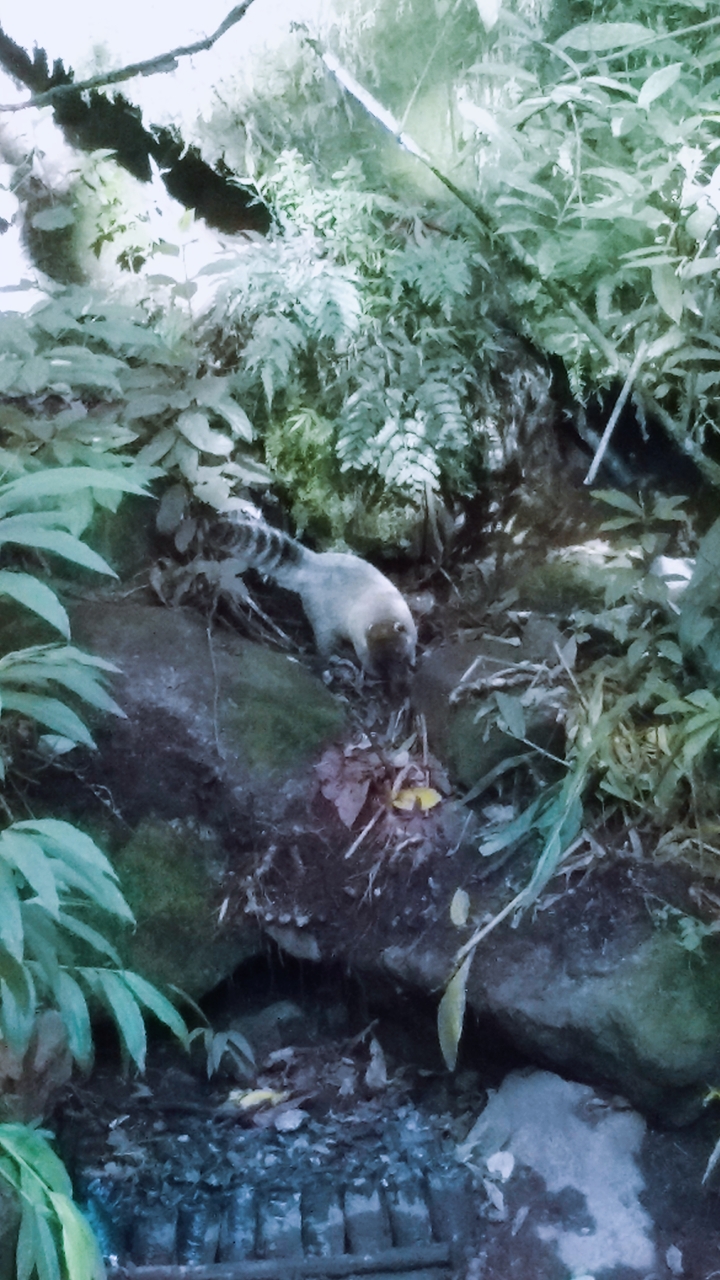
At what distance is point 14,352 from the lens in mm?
3053

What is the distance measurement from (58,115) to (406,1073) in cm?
387

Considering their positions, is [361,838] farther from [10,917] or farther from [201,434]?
[201,434]

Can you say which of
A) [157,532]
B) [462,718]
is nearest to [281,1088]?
[462,718]

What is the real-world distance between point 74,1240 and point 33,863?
773mm

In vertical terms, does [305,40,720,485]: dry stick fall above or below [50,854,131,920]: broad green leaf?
above

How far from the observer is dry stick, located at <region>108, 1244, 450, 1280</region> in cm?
224

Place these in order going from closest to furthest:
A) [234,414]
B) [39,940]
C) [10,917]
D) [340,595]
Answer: [10,917]
[39,940]
[234,414]
[340,595]

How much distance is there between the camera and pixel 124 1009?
2.26 m

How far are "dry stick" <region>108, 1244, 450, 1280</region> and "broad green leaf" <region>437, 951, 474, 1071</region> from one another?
0.46 metres

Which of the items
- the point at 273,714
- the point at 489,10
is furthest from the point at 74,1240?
the point at 489,10

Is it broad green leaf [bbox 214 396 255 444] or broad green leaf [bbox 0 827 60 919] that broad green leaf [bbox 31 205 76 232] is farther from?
broad green leaf [bbox 0 827 60 919]

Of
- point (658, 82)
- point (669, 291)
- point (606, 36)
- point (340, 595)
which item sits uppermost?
point (606, 36)

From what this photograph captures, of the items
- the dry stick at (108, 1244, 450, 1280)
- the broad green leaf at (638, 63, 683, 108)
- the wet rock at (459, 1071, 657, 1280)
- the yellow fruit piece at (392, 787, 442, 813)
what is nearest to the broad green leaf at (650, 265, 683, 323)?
the broad green leaf at (638, 63, 683, 108)

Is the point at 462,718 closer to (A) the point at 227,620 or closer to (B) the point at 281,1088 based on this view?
(A) the point at 227,620
